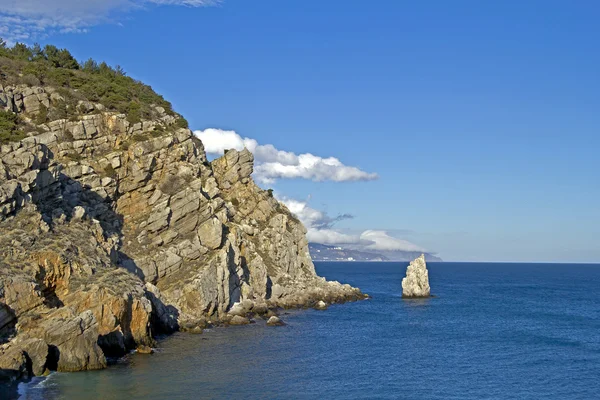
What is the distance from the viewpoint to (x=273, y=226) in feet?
347

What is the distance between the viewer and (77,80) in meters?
93.9

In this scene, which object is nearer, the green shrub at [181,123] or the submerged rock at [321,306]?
the submerged rock at [321,306]

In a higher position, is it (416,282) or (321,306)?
(416,282)

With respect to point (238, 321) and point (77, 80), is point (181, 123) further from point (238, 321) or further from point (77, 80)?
point (238, 321)

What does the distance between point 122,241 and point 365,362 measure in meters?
38.2

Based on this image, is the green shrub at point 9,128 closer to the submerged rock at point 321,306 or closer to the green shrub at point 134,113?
the green shrub at point 134,113

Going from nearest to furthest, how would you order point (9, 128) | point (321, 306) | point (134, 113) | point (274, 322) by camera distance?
point (9, 128) → point (274, 322) → point (134, 113) → point (321, 306)

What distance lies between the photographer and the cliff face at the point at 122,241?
4969 cm

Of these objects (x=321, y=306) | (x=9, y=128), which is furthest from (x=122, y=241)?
(x=321, y=306)

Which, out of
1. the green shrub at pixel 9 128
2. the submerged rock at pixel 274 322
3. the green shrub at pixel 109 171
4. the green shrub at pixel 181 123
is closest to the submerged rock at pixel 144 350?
the submerged rock at pixel 274 322

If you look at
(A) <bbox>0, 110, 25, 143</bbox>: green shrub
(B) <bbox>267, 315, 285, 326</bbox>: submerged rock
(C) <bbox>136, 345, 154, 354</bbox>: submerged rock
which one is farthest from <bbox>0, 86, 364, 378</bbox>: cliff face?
(B) <bbox>267, 315, 285, 326</bbox>: submerged rock

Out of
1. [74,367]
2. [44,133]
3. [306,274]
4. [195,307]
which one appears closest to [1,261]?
[74,367]

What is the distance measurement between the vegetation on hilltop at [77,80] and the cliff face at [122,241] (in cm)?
236

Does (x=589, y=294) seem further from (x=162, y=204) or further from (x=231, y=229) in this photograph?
(x=162, y=204)
